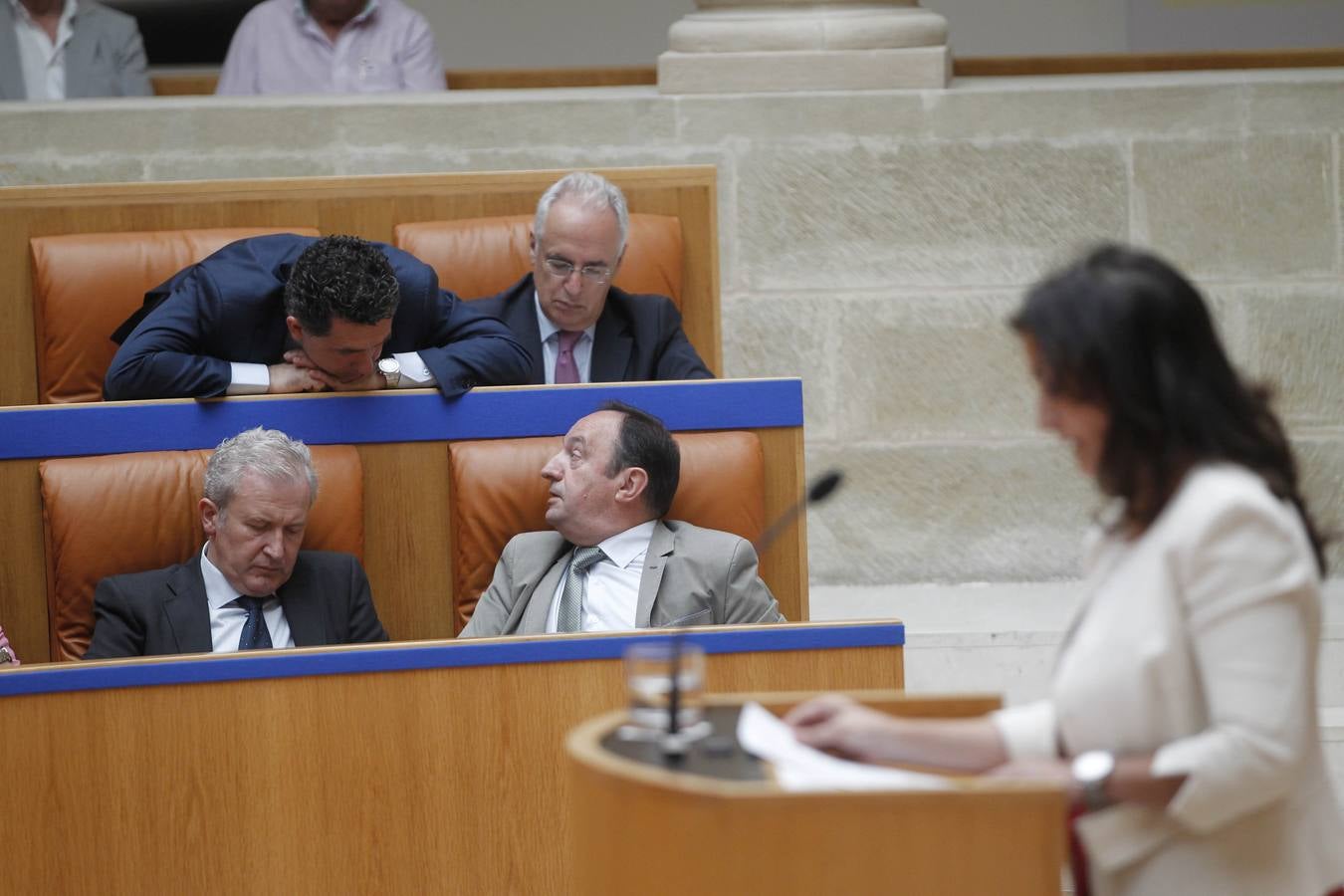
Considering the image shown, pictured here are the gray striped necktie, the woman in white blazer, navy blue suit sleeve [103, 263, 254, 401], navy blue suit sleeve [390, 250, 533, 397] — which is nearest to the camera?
the woman in white blazer

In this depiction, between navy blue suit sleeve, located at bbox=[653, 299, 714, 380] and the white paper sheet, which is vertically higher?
navy blue suit sleeve, located at bbox=[653, 299, 714, 380]

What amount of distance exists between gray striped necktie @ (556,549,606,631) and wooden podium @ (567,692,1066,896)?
4.38 ft

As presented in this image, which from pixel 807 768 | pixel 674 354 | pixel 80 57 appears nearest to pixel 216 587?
pixel 674 354

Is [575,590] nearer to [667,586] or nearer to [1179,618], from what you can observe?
[667,586]

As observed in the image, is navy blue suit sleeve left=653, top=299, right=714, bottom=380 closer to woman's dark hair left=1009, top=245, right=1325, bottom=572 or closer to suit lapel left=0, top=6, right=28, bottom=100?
woman's dark hair left=1009, top=245, right=1325, bottom=572

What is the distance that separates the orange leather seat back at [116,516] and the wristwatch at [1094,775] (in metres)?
1.71

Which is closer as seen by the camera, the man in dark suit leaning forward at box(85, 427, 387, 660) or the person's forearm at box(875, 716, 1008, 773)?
the person's forearm at box(875, 716, 1008, 773)

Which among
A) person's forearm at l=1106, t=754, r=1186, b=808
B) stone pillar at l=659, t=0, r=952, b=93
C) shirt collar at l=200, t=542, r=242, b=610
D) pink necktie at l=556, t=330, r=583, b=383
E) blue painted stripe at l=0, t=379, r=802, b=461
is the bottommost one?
shirt collar at l=200, t=542, r=242, b=610

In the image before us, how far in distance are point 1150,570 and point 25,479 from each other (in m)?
2.03

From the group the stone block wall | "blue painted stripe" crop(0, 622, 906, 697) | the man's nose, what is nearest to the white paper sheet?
"blue painted stripe" crop(0, 622, 906, 697)

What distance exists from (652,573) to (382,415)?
0.55 meters

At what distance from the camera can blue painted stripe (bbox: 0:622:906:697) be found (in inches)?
87.4

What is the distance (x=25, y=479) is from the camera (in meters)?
2.76

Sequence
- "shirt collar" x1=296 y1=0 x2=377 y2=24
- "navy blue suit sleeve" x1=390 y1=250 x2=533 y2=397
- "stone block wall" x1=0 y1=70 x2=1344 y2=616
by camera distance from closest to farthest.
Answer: "navy blue suit sleeve" x1=390 y1=250 x2=533 y2=397 < "stone block wall" x1=0 y1=70 x2=1344 y2=616 < "shirt collar" x1=296 y1=0 x2=377 y2=24
